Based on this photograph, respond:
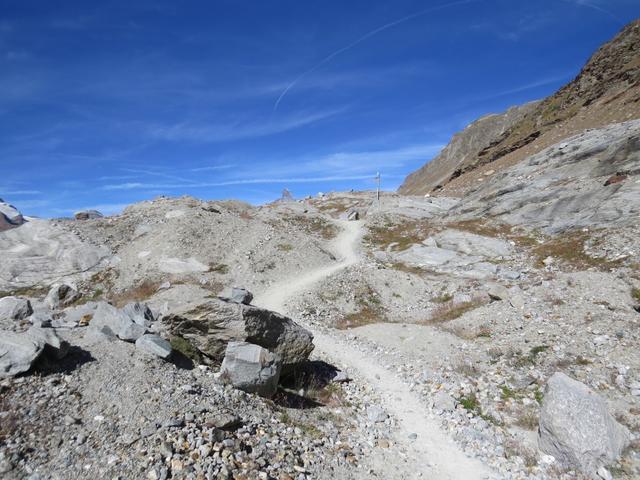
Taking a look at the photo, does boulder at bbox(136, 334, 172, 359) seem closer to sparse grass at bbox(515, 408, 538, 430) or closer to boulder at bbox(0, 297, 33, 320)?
boulder at bbox(0, 297, 33, 320)

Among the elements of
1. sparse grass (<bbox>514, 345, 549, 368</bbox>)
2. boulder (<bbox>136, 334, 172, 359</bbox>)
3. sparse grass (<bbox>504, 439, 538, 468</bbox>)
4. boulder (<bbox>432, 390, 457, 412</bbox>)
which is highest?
boulder (<bbox>136, 334, 172, 359</bbox>)

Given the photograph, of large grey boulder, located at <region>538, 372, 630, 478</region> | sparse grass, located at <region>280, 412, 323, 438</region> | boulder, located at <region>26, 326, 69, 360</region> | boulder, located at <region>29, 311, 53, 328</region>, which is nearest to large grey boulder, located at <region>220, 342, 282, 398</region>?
sparse grass, located at <region>280, 412, 323, 438</region>

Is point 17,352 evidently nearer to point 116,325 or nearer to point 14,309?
point 116,325

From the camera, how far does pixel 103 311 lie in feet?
50.6

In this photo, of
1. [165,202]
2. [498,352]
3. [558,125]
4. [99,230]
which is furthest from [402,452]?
[558,125]

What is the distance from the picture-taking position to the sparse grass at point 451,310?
25781mm

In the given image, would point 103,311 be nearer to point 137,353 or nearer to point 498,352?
point 137,353

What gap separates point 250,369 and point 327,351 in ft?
28.3

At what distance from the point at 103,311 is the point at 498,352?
1894 centimetres

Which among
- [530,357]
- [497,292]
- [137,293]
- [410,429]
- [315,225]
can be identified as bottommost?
[410,429]

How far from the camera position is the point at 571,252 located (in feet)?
111

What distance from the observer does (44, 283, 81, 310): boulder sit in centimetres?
3172

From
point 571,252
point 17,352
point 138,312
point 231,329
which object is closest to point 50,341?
point 17,352

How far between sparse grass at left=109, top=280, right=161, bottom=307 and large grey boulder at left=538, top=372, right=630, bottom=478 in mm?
29919
